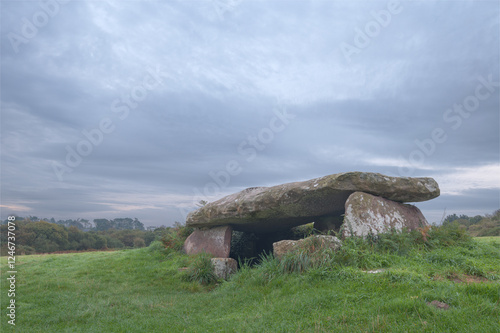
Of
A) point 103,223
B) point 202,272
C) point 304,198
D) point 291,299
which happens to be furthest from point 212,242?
point 103,223

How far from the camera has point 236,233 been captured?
1484 centimetres

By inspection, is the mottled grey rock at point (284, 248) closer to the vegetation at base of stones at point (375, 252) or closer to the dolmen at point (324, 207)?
the vegetation at base of stones at point (375, 252)

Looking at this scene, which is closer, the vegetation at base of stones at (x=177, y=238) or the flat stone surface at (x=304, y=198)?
the flat stone surface at (x=304, y=198)

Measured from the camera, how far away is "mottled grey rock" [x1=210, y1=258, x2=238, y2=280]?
10.4 metres

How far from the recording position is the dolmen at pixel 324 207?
9805mm

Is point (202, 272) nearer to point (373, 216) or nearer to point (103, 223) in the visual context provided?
point (373, 216)

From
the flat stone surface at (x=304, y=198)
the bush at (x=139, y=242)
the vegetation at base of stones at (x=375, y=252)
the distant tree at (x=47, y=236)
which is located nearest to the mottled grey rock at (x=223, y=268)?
the flat stone surface at (x=304, y=198)

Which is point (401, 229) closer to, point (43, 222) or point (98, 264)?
point (98, 264)

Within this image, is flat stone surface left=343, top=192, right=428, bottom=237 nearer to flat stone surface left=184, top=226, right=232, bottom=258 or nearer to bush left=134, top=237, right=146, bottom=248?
flat stone surface left=184, top=226, right=232, bottom=258

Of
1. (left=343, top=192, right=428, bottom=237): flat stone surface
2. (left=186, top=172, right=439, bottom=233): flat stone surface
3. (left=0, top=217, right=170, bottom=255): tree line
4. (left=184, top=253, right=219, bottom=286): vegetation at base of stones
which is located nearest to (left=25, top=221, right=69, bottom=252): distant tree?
(left=0, top=217, right=170, bottom=255): tree line

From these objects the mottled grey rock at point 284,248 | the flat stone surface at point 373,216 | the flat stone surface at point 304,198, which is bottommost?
the mottled grey rock at point 284,248

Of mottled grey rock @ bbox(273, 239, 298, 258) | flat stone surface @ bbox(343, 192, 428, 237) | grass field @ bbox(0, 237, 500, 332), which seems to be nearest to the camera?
grass field @ bbox(0, 237, 500, 332)

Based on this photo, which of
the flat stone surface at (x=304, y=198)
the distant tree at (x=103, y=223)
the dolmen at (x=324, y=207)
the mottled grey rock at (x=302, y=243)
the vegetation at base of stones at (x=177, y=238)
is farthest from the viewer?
the distant tree at (x=103, y=223)

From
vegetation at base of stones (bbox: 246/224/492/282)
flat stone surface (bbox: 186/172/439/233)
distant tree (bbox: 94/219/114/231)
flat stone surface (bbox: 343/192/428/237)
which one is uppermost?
distant tree (bbox: 94/219/114/231)
